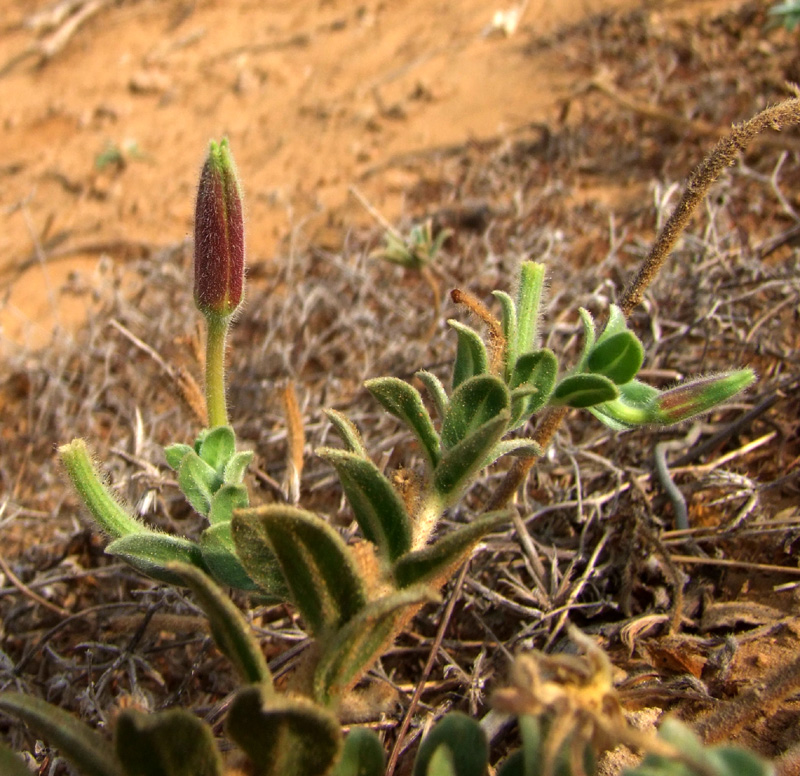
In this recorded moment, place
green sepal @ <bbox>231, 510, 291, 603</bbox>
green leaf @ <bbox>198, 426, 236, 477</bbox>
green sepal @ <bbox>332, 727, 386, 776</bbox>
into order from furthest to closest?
green leaf @ <bbox>198, 426, 236, 477</bbox> < green sepal @ <bbox>231, 510, 291, 603</bbox> < green sepal @ <bbox>332, 727, 386, 776</bbox>

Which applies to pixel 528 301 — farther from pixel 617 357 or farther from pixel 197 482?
pixel 197 482

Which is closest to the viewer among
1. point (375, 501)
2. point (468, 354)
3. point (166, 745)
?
point (166, 745)

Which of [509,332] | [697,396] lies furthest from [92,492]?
[697,396]

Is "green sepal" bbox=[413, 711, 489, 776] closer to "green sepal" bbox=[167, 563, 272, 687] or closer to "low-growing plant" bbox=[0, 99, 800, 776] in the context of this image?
"low-growing plant" bbox=[0, 99, 800, 776]

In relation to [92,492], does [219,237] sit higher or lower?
higher

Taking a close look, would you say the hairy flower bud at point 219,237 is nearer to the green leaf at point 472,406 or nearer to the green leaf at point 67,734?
the green leaf at point 472,406

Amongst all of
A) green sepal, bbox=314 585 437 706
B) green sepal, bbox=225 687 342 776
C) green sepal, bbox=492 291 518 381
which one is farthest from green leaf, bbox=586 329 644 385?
green sepal, bbox=225 687 342 776
